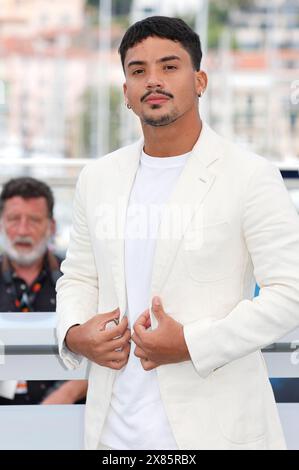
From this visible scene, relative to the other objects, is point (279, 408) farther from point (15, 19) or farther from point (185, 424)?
point (15, 19)

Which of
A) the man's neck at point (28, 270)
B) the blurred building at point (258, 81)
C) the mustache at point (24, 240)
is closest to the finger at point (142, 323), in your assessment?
the man's neck at point (28, 270)

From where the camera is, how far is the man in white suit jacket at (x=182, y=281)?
133 cm

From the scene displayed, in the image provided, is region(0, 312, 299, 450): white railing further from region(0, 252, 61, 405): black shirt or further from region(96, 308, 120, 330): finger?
region(0, 252, 61, 405): black shirt

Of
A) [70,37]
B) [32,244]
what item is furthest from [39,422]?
[70,37]

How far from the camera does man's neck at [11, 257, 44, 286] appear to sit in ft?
8.93

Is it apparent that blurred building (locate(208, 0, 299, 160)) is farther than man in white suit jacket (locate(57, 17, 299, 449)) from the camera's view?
Yes

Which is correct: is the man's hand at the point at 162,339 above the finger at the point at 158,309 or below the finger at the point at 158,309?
below

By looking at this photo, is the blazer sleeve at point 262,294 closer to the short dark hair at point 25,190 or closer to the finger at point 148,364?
the finger at point 148,364

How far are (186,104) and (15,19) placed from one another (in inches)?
1425

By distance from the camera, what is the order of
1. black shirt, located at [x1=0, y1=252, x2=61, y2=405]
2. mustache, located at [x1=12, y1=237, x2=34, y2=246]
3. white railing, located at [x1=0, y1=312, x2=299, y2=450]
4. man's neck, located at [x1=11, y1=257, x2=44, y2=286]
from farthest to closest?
mustache, located at [x1=12, y1=237, x2=34, y2=246]
man's neck, located at [x1=11, y1=257, x2=44, y2=286]
black shirt, located at [x1=0, y1=252, x2=61, y2=405]
white railing, located at [x1=0, y1=312, x2=299, y2=450]

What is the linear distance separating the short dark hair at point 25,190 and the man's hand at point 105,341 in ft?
4.89

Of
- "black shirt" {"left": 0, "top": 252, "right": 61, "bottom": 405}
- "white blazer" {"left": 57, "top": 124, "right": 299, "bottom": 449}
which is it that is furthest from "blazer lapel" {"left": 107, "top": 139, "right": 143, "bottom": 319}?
"black shirt" {"left": 0, "top": 252, "right": 61, "bottom": 405}

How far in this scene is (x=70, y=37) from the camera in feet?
112

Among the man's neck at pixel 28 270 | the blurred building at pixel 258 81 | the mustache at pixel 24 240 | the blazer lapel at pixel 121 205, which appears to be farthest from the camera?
the blurred building at pixel 258 81
